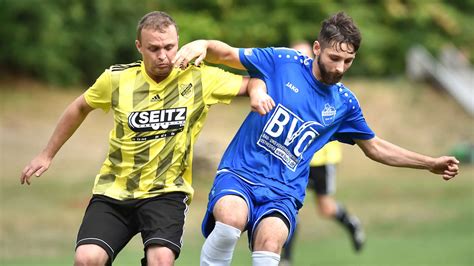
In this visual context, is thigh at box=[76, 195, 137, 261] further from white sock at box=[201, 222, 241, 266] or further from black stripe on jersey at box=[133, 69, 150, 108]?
black stripe on jersey at box=[133, 69, 150, 108]

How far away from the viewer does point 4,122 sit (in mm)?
20828

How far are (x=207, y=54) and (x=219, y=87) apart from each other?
0.82 feet

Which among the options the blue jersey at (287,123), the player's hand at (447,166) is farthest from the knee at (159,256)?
the player's hand at (447,166)

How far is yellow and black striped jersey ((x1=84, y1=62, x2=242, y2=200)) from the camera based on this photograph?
6.99 m

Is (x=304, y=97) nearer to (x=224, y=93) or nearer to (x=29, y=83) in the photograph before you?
(x=224, y=93)

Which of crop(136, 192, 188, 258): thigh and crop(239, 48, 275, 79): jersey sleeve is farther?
crop(239, 48, 275, 79): jersey sleeve

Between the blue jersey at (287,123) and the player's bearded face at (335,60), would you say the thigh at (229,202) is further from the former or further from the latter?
the player's bearded face at (335,60)

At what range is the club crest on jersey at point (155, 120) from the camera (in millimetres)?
6991

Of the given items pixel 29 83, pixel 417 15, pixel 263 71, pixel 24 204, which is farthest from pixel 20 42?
pixel 263 71

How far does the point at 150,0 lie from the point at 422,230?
9512 millimetres

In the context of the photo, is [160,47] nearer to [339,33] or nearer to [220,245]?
[339,33]

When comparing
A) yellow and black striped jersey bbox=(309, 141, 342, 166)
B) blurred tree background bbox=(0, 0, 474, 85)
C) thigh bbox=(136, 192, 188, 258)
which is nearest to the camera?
thigh bbox=(136, 192, 188, 258)

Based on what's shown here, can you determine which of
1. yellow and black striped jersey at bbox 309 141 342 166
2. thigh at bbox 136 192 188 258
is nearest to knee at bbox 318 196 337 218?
yellow and black striped jersey at bbox 309 141 342 166

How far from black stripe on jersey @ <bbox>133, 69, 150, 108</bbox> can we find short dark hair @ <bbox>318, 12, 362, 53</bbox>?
4.00 ft
